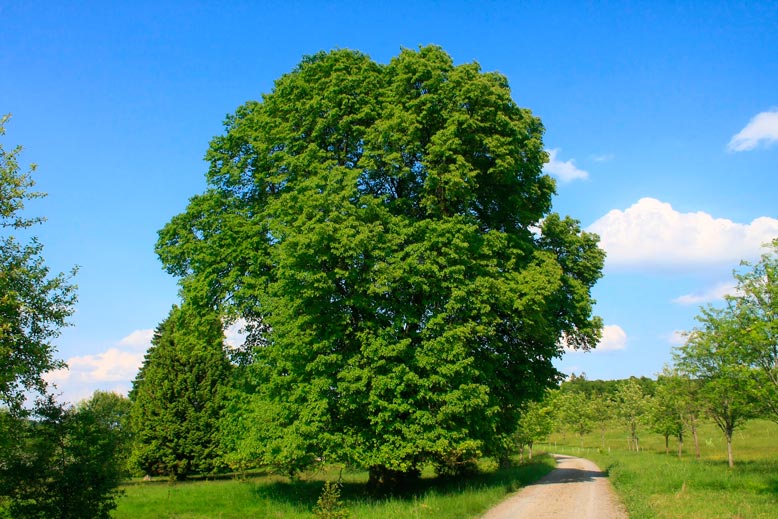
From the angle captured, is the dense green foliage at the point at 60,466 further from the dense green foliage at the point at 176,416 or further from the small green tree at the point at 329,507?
the dense green foliage at the point at 176,416

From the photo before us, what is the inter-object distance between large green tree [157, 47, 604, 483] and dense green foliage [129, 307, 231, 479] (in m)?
16.8

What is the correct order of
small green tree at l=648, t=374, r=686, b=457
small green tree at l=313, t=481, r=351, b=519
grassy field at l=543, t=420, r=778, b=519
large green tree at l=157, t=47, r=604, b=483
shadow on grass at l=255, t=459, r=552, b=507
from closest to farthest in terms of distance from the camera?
small green tree at l=313, t=481, r=351, b=519
grassy field at l=543, t=420, r=778, b=519
large green tree at l=157, t=47, r=604, b=483
shadow on grass at l=255, t=459, r=552, b=507
small green tree at l=648, t=374, r=686, b=457

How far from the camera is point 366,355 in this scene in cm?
1638

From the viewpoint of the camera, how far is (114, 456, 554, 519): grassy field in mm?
14852

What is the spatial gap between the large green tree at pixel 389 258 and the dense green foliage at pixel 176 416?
16826mm

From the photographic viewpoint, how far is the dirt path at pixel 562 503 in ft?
47.4

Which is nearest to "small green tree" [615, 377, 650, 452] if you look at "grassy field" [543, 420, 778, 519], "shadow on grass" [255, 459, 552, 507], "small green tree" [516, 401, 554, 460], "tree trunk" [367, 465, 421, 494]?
"small green tree" [516, 401, 554, 460]

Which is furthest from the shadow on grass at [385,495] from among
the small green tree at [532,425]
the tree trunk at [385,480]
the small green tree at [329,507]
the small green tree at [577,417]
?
the small green tree at [577,417]

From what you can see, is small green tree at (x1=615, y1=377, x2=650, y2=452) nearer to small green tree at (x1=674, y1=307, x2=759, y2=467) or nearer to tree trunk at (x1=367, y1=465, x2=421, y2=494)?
small green tree at (x1=674, y1=307, x2=759, y2=467)

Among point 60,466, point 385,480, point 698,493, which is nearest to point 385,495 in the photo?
point 385,480

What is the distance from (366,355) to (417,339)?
2399 mm

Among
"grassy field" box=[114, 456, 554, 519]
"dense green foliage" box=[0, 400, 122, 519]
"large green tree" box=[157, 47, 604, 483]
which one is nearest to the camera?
"dense green foliage" box=[0, 400, 122, 519]

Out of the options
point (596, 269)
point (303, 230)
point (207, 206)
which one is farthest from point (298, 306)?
point (596, 269)

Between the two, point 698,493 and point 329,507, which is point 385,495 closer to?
point 329,507
